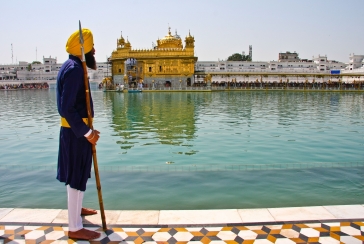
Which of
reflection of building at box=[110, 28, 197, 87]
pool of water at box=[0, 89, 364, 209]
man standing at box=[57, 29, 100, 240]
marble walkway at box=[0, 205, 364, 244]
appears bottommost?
pool of water at box=[0, 89, 364, 209]

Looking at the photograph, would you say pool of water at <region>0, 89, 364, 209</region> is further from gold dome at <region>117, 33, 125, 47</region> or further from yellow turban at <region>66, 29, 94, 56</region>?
gold dome at <region>117, 33, 125, 47</region>

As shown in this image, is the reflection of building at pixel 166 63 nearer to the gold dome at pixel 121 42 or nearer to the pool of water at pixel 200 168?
the gold dome at pixel 121 42

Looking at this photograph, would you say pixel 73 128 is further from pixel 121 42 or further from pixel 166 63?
pixel 121 42

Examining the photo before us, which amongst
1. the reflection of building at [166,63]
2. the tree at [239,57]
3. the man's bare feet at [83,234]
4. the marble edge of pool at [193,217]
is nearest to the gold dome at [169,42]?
the reflection of building at [166,63]

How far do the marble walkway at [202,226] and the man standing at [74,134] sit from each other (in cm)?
26

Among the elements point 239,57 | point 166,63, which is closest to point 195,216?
point 166,63

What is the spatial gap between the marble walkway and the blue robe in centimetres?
60

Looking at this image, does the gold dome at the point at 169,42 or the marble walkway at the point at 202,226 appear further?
the gold dome at the point at 169,42

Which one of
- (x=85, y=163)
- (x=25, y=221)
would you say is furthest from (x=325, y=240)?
(x=25, y=221)

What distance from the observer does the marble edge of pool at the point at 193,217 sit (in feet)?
12.6

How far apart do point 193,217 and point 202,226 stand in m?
0.26

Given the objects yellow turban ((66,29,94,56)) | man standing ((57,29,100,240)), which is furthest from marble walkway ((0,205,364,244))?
yellow turban ((66,29,94,56))

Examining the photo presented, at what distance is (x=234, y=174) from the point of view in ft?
21.9

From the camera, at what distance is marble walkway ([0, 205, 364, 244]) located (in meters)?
3.48
